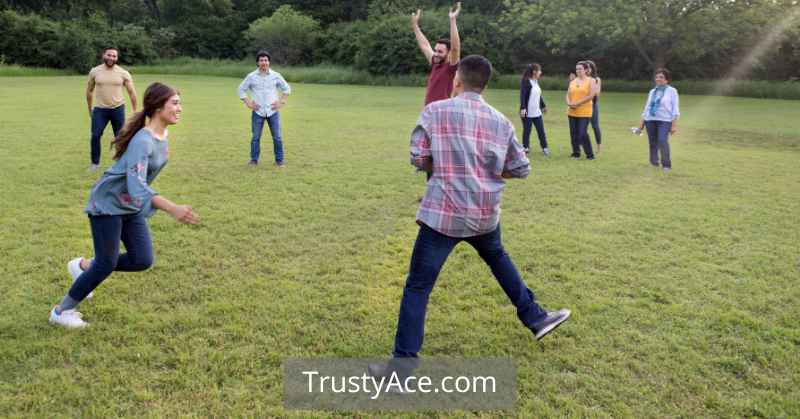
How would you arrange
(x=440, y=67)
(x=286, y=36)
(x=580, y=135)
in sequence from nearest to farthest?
(x=440, y=67), (x=580, y=135), (x=286, y=36)

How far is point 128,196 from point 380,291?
2084 mm

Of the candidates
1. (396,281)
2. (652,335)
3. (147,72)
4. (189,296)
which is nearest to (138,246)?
(189,296)

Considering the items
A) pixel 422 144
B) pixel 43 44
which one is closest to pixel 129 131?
pixel 422 144

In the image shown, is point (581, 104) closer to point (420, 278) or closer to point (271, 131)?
point (271, 131)

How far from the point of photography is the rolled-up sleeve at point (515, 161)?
3.46 m

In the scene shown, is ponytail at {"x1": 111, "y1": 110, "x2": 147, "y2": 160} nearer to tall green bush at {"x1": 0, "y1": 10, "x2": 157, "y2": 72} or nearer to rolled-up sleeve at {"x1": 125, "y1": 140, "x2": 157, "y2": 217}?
rolled-up sleeve at {"x1": 125, "y1": 140, "x2": 157, "y2": 217}

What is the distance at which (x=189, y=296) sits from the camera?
4.74m

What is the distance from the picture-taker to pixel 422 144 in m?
3.38

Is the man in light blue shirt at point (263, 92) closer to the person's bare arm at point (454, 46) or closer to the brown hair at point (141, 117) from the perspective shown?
the person's bare arm at point (454, 46)

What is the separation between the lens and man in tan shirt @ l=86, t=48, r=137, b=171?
8.93 m

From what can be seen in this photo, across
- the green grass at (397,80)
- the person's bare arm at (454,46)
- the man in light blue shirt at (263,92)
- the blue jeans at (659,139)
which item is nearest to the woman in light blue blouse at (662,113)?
the blue jeans at (659,139)

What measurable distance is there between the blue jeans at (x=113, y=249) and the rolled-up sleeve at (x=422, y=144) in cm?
201

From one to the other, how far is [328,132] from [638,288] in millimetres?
10992

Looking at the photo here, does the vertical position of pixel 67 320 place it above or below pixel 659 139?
below
